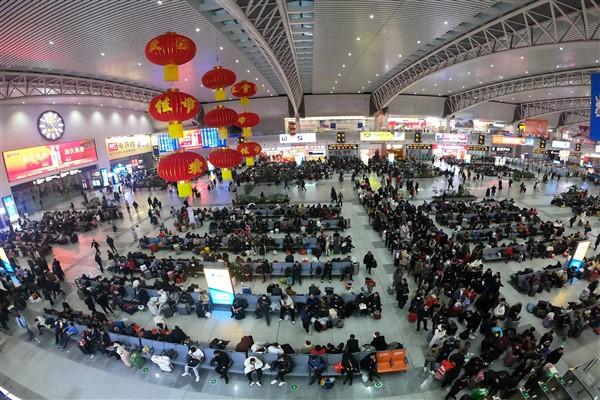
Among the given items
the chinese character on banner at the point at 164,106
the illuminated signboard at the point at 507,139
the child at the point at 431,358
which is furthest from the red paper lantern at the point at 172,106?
the illuminated signboard at the point at 507,139

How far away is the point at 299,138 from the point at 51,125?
24.3 m

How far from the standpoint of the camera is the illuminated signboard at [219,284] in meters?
9.66

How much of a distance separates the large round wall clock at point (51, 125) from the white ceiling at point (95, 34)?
9016 millimetres

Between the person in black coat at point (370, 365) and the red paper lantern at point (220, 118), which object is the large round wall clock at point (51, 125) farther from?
the person in black coat at point (370, 365)

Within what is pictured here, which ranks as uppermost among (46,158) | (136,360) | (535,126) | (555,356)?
(535,126)

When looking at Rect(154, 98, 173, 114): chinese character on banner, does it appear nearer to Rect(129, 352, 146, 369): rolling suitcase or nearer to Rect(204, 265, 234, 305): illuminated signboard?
Rect(204, 265, 234, 305): illuminated signboard

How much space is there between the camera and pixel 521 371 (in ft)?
22.1

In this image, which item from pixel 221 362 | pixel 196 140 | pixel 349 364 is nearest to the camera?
pixel 349 364

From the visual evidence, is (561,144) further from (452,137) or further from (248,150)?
(248,150)

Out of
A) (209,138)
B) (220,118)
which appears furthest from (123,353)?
(209,138)

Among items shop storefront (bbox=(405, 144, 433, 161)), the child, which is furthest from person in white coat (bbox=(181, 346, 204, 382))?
shop storefront (bbox=(405, 144, 433, 161))

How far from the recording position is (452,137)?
36.5m

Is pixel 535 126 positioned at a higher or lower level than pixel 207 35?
lower

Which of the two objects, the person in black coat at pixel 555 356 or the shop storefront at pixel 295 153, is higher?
the shop storefront at pixel 295 153
